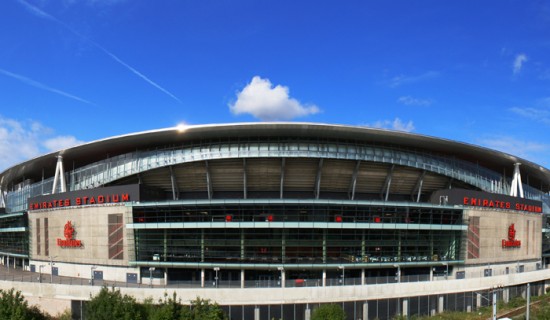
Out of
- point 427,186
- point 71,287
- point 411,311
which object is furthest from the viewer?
point 427,186

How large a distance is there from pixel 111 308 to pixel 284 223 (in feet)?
65.1

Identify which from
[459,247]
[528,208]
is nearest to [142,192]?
[459,247]

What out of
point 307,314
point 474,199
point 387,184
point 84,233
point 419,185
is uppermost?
point 387,184

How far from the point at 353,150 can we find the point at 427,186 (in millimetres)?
15082

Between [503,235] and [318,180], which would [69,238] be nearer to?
[318,180]

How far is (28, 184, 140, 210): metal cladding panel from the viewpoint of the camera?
49.2 metres

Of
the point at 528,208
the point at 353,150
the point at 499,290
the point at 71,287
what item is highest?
the point at 353,150

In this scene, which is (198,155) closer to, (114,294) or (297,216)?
(297,216)

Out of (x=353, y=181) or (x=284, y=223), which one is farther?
(x=353, y=181)

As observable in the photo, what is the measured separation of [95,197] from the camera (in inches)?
2005

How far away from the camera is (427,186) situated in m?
63.2

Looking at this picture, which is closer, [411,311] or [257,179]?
[411,311]

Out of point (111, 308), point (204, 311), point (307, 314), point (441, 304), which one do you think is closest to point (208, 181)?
point (307, 314)

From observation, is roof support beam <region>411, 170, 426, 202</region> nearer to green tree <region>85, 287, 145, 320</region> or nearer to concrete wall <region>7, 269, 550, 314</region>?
concrete wall <region>7, 269, 550, 314</region>
